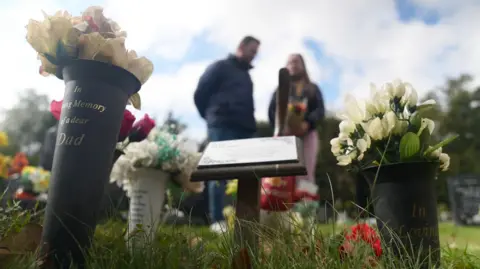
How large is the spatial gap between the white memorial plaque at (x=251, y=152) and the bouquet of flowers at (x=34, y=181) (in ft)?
12.3

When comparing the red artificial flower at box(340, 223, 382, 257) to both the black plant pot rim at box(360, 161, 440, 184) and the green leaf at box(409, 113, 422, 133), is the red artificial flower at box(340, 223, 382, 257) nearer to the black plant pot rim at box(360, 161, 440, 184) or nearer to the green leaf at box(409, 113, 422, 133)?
the black plant pot rim at box(360, 161, 440, 184)

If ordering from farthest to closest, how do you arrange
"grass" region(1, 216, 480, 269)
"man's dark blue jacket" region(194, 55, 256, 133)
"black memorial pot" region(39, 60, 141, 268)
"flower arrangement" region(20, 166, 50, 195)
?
"flower arrangement" region(20, 166, 50, 195)
"man's dark blue jacket" region(194, 55, 256, 133)
"black memorial pot" region(39, 60, 141, 268)
"grass" region(1, 216, 480, 269)

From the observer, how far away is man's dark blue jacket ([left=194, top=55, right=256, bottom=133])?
388 centimetres

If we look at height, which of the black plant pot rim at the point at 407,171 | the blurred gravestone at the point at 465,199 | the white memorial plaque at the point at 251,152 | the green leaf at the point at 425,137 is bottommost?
the blurred gravestone at the point at 465,199

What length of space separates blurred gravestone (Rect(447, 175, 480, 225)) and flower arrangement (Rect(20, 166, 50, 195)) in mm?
9018

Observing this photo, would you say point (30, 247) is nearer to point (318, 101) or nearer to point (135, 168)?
point (135, 168)

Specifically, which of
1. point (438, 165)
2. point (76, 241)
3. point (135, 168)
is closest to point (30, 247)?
point (76, 241)

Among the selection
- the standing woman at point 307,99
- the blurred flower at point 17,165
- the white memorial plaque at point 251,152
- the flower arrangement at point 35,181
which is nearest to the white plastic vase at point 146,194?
the white memorial plaque at point 251,152

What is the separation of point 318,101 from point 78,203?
3301mm

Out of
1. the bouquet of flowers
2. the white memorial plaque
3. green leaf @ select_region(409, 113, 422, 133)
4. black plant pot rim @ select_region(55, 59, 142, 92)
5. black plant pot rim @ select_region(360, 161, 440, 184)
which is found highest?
black plant pot rim @ select_region(55, 59, 142, 92)

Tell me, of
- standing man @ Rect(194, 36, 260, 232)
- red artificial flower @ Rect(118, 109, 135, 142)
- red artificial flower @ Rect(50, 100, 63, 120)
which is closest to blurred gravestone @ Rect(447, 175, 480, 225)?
standing man @ Rect(194, 36, 260, 232)

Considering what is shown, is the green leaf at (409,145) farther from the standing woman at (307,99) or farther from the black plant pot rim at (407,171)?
the standing woman at (307,99)

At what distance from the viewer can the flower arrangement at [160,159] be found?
2438 millimetres

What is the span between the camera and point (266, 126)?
685 inches
